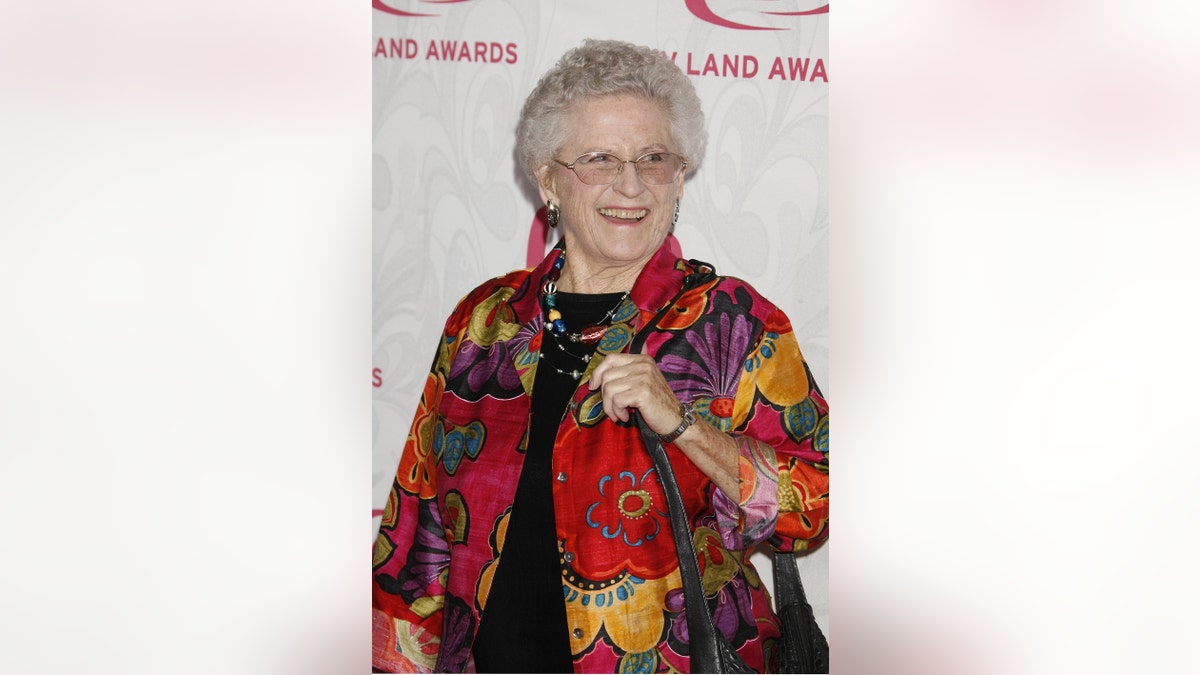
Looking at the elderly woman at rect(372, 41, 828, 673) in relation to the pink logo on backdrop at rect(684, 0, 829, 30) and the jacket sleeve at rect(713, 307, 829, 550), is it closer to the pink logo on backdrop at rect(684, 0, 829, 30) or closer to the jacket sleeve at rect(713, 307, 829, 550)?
the jacket sleeve at rect(713, 307, 829, 550)

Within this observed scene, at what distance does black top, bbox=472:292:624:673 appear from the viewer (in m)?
2.15

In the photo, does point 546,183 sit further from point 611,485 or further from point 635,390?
point 611,485

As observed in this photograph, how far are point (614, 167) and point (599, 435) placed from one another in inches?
23.0

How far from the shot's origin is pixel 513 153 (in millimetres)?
2303

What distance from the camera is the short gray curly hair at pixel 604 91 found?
7.32ft

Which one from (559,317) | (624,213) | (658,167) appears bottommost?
(559,317)

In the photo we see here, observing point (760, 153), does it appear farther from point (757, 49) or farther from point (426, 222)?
point (426, 222)

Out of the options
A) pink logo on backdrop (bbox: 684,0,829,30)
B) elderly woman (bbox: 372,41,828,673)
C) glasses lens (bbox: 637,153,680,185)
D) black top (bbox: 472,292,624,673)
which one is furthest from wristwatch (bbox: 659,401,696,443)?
pink logo on backdrop (bbox: 684,0,829,30)

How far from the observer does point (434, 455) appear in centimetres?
225

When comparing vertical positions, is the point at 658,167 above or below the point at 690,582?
above

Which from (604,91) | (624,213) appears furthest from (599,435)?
(604,91)
